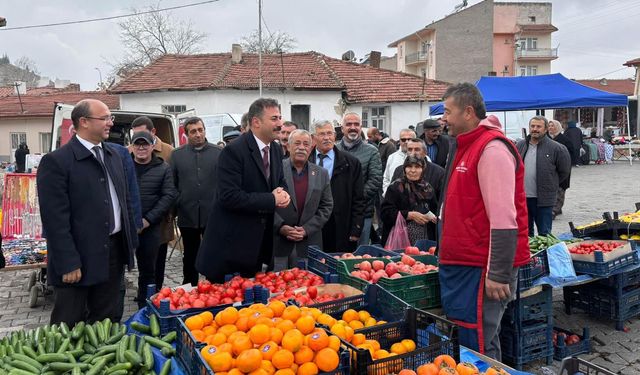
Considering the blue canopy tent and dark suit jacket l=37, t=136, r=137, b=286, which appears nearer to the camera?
dark suit jacket l=37, t=136, r=137, b=286

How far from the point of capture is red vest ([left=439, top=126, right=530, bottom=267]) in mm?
3102

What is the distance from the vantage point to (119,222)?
3982 mm

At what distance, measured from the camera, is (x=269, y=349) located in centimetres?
247

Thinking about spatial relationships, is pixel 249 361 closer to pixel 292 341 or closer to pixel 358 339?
pixel 292 341

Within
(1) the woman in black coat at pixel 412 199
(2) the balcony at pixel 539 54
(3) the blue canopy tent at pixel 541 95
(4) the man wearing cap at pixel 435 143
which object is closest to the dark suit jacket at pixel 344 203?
(1) the woman in black coat at pixel 412 199

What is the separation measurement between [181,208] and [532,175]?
14.9 feet

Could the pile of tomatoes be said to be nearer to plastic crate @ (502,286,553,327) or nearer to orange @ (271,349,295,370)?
plastic crate @ (502,286,553,327)

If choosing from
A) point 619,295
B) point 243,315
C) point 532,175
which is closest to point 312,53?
point 532,175

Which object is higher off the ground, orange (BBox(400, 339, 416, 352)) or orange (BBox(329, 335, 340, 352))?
orange (BBox(329, 335, 340, 352))

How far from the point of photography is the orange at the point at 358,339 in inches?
108

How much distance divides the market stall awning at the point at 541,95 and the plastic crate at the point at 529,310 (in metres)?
6.81

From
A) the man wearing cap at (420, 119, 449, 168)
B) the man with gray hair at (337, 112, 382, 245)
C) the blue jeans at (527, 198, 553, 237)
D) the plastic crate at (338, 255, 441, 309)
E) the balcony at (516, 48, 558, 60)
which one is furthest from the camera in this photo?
the balcony at (516, 48, 558, 60)

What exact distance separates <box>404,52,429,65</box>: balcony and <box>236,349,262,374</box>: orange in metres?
53.3

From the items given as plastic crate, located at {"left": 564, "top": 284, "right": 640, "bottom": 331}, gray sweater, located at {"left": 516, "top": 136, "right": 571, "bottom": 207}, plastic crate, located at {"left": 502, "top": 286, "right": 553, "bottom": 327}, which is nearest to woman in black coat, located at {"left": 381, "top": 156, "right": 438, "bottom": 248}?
plastic crate, located at {"left": 502, "top": 286, "right": 553, "bottom": 327}
